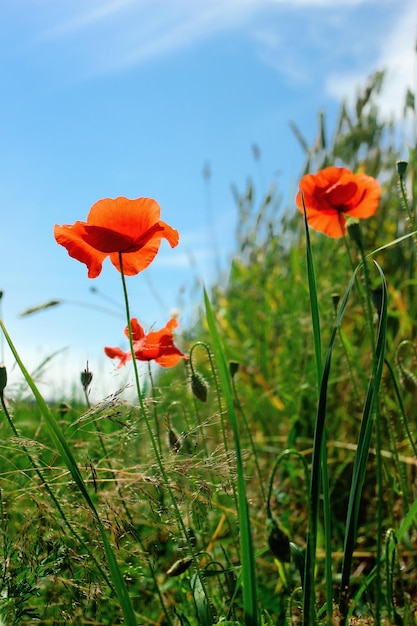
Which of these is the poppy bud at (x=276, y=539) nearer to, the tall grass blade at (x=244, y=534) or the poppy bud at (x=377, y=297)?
the tall grass blade at (x=244, y=534)

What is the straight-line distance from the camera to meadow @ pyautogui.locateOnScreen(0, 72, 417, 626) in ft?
3.26

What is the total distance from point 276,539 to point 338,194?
2.96ft

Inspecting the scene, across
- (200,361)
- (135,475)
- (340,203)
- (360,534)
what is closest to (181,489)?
(135,475)

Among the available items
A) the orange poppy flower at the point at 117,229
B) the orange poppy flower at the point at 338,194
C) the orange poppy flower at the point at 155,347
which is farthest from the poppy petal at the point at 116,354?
the orange poppy flower at the point at 338,194

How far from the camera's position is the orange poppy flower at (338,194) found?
1.64m

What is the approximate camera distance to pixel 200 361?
3186 mm

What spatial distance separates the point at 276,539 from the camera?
1.00 meters

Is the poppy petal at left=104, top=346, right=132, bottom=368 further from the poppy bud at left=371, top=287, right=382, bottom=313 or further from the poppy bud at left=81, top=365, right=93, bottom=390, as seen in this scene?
the poppy bud at left=371, top=287, right=382, bottom=313

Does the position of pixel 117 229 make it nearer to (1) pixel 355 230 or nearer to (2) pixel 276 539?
(1) pixel 355 230

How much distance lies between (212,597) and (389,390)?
101cm

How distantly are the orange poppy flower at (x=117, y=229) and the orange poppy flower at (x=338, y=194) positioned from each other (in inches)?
20.4

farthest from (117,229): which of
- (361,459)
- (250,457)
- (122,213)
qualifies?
(250,457)

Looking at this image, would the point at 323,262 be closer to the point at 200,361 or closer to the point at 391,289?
the point at 391,289

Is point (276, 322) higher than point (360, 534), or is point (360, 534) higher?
point (276, 322)
